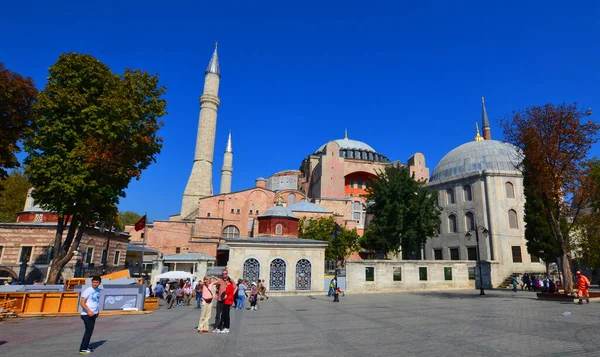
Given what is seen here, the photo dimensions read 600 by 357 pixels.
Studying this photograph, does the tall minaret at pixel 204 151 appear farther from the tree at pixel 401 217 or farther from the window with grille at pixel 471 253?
the window with grille at pixel 471 253

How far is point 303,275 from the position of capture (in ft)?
72.5

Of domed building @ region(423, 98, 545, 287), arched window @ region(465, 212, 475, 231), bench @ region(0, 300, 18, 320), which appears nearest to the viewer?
bench @ region(0, 300, 18, 320)

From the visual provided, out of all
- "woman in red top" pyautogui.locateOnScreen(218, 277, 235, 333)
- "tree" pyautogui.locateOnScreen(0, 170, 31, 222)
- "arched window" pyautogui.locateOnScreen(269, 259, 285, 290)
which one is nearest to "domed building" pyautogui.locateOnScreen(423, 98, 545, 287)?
"arched window" pyautogui.locateOnScreen(269, 259, 285, 290)

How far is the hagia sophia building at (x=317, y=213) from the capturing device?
22250 mm

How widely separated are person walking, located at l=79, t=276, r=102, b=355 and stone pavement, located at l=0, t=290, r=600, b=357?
0.38m

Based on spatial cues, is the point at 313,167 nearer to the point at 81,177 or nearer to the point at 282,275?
the point at 282,275

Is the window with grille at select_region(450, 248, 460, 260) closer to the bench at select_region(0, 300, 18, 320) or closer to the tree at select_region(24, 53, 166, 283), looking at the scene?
the tree at select_region(24, 53, 166, 283)

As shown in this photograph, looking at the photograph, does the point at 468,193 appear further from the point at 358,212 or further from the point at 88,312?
the point at 88,312

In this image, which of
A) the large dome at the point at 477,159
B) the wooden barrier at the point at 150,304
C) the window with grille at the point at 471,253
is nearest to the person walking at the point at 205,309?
the wooden barrier at the point at 150,304

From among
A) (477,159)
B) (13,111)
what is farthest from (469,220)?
(13,111)

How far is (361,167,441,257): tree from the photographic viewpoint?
28.0 m

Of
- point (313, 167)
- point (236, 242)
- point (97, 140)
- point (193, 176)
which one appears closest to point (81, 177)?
point (97, 140)

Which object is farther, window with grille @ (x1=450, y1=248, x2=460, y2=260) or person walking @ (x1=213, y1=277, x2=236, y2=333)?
window with grille @ (x1=450, y1=248, x2=460, y2=260)

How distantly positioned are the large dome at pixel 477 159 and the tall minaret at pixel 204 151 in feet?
92.7
